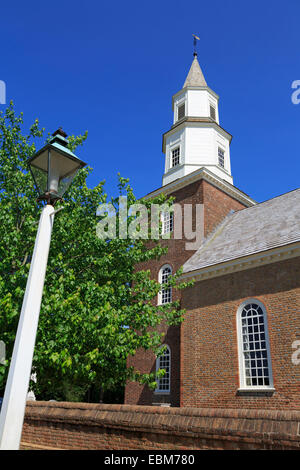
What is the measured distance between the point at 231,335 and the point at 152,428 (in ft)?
28.4

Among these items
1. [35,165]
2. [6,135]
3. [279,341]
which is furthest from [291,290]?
[6,135]

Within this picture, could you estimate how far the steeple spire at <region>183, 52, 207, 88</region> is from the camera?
27859 millimetres

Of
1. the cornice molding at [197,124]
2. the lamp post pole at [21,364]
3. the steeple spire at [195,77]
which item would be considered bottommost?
the lamp post pole at [21,364]

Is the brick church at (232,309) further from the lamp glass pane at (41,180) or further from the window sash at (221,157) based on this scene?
the lamp glass pane at (41,180)

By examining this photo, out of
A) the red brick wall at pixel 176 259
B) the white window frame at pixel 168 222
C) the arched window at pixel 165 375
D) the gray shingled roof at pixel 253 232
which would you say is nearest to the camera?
the gray shingled roof at pixel 253 232

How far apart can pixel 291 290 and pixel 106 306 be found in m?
8.27

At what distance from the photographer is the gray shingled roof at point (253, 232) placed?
52.1 ft

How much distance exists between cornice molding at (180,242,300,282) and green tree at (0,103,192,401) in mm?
3411

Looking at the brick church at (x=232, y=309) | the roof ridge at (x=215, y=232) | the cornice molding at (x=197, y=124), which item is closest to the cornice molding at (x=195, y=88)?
the cornice molding at (x=197, y=124)

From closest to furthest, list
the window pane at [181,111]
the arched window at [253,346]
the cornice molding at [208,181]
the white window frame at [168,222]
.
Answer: the arched window at [253,346] → the cornice molding at [208,181] → the white window frame at [168,222] → the window pane at [181,111]

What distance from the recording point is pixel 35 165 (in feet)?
15.2

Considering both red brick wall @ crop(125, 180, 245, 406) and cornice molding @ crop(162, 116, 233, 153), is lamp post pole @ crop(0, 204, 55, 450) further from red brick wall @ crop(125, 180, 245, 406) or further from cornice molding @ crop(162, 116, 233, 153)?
cornice molding @ crop(162, 116, 233, 153)

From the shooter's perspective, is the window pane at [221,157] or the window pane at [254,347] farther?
the window pane at [221,157]
